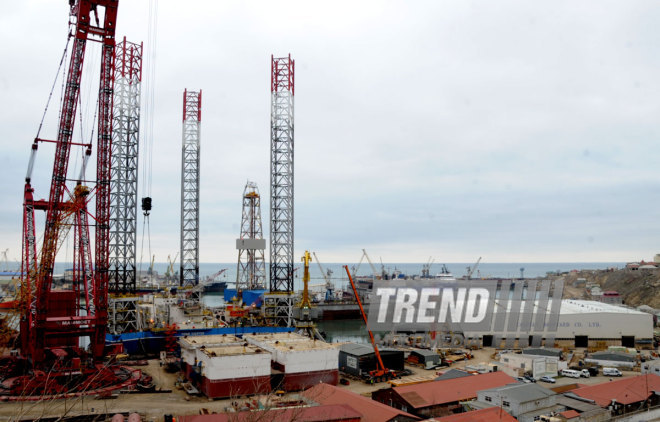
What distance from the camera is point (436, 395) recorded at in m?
20.5

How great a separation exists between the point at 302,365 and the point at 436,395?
23.4 ft

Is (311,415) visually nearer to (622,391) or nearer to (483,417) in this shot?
(483,417)

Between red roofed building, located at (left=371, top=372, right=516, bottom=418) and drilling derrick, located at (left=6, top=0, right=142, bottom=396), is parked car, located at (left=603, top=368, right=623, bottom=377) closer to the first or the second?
red roofed building, located at (left=371, top=372, right=516, bottom=418)

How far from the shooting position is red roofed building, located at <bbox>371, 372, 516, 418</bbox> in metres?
19.7

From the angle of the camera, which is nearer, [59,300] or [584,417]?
[584,417]

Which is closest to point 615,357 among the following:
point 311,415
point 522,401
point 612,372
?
point 612,372

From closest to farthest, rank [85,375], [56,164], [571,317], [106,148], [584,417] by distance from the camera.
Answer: [584,417]
[85,375]
[56,164]
[106,148]
[571,317]

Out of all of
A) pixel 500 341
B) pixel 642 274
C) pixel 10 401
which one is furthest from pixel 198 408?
pixel 642 274

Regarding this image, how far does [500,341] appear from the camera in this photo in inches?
1560

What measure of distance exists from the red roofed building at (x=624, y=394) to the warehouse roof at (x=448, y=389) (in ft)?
11.0

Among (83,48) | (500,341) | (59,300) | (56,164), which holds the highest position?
(83,48)

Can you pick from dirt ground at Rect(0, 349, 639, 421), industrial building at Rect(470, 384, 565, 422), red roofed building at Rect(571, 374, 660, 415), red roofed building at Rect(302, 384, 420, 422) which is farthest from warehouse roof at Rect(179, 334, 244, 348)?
red roofed building at Rect(571, 374, 660, 415)

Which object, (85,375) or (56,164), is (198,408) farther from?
(56,164)

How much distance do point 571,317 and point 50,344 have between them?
36.9 meters
